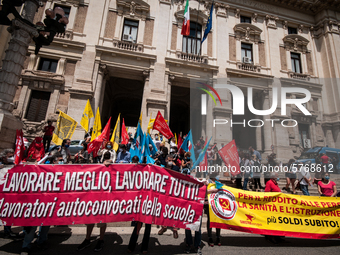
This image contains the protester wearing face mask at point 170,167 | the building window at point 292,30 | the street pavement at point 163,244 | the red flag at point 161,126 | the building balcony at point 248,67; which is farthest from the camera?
the building window at point 292,30

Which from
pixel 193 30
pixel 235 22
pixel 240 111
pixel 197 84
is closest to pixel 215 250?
pixel 240 111

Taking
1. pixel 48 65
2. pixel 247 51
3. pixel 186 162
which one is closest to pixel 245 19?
pixel 247 51

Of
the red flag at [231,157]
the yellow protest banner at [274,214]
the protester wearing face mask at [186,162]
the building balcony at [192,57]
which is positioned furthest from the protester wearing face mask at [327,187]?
the building balcony at [192,57]

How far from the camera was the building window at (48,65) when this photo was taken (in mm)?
14891

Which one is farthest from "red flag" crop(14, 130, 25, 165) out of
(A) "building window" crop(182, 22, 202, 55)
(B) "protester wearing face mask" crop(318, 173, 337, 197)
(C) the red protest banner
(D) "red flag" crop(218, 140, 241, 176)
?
(A) "building window" crop(182, 22, 202, 55)

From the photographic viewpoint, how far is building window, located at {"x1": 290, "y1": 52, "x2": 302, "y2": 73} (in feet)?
65.7

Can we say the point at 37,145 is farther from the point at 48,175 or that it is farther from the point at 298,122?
the point at 298,122

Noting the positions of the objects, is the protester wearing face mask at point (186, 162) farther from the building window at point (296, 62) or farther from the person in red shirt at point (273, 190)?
the building window at point (296, 62)

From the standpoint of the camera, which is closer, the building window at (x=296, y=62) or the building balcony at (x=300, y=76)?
the building balcony at (x=300, y=76)

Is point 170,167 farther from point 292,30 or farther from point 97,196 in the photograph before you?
point 292,30

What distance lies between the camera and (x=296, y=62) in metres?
20.3

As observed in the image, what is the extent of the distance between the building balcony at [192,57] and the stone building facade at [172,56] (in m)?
0.09

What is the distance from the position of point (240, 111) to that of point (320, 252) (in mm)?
4389

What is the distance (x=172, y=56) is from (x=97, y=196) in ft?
50.4
